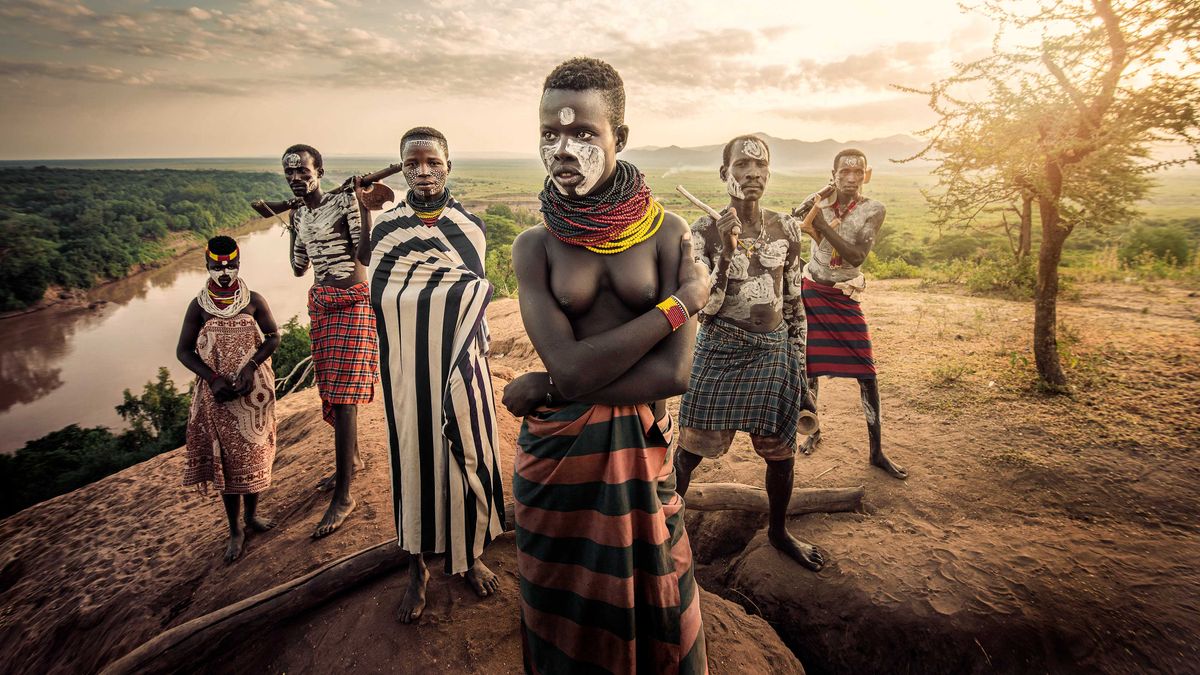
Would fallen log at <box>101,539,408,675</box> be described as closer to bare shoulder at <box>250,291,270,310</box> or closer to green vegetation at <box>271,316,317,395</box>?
bare shoulder at <box>250,291,270,310</box>

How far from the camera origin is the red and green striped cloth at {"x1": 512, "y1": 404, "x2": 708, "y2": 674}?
166 cm

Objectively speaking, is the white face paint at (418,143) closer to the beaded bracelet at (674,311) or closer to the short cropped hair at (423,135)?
the short cropped hair at (423,135)

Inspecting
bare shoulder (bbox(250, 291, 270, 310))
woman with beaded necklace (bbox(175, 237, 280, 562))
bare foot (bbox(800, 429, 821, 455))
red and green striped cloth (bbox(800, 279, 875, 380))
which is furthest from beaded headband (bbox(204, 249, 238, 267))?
bare foot (bbox(800, 429, 821, 455))

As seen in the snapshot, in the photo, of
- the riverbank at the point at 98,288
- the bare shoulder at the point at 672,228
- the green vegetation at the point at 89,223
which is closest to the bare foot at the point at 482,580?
the bare shoulder at the point at 672,228

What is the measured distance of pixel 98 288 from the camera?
37156mm

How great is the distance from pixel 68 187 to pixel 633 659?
8759 centimetres

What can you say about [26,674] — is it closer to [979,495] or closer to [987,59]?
[979,495]

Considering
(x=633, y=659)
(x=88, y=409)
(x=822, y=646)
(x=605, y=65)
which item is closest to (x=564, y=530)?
(x=633, y=659)

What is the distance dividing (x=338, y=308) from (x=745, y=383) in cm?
290

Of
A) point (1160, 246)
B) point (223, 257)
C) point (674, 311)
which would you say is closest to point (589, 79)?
point (674, 311)

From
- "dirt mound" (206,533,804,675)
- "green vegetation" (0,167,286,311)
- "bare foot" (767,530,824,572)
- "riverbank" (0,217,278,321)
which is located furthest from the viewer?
"riverbank" (0,217,278,321)

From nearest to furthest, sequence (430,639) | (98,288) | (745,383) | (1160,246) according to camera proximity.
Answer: (430,639), (745,383), (1160,246), (98,288)

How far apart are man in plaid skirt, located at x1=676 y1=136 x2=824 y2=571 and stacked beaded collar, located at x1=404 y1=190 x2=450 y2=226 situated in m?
1.55

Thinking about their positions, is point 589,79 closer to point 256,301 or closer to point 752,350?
point 752,350
